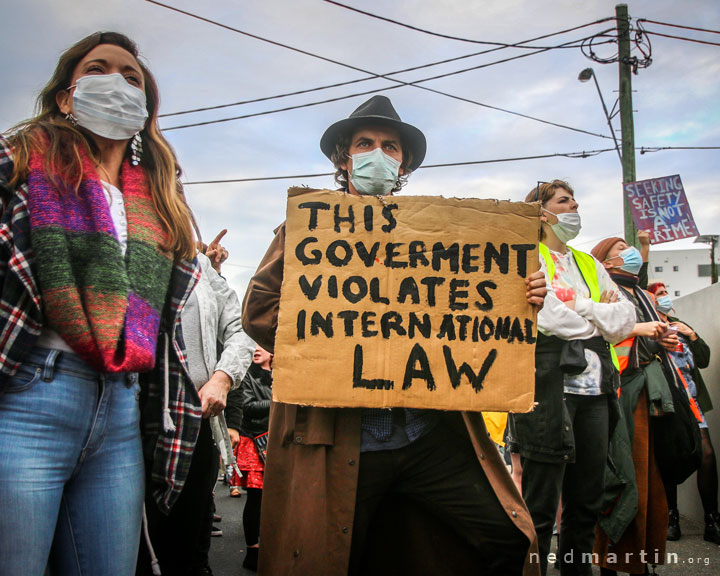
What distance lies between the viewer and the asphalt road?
4254 millimetres

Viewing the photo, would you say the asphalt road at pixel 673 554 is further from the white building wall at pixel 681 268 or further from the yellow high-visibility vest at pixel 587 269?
the white building wall at pixel 681 268

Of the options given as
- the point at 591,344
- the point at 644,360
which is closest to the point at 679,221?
the point at 644,360

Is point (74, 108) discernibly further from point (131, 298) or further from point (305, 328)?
point (305, 328)

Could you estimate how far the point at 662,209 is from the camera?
1047 cm

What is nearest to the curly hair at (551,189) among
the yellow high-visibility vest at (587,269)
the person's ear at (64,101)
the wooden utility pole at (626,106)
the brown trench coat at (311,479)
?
the yellow high-visibility vest at (587,269)

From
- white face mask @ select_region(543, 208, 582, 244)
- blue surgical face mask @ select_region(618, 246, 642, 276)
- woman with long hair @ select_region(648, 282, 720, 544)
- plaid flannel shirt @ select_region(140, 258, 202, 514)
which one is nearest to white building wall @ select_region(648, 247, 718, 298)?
woman with long hair @ select_region(648, 282, 720, 544)

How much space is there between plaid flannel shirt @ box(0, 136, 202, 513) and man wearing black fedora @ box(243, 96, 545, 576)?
335 mm

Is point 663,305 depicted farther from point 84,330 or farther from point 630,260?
point 84,330

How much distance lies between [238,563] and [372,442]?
9.92ft

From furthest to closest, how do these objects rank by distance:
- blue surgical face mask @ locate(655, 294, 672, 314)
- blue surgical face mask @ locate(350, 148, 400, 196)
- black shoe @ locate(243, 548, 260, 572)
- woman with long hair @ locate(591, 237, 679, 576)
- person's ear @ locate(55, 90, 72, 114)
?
blue surgical face mask @ locate(655, 294, 672, 314)
black shoe @ locate(243, 548, 260, 572)
woman with long hair @ locate(591, 237, 679, 576)
blue surgical face mask @ locate(350, 148, 400, 196)
person's ear @ locate(55, 90, 72, 114)

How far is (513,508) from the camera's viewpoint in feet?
7.21

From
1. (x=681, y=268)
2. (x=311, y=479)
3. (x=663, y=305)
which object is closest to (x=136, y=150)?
(x=311, y=479)

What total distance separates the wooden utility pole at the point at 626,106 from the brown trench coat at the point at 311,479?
9987 millimetres

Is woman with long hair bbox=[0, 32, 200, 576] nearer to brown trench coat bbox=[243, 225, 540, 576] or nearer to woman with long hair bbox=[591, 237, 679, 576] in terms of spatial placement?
brown trench coat bbox=[243, 225, 540, 576]
